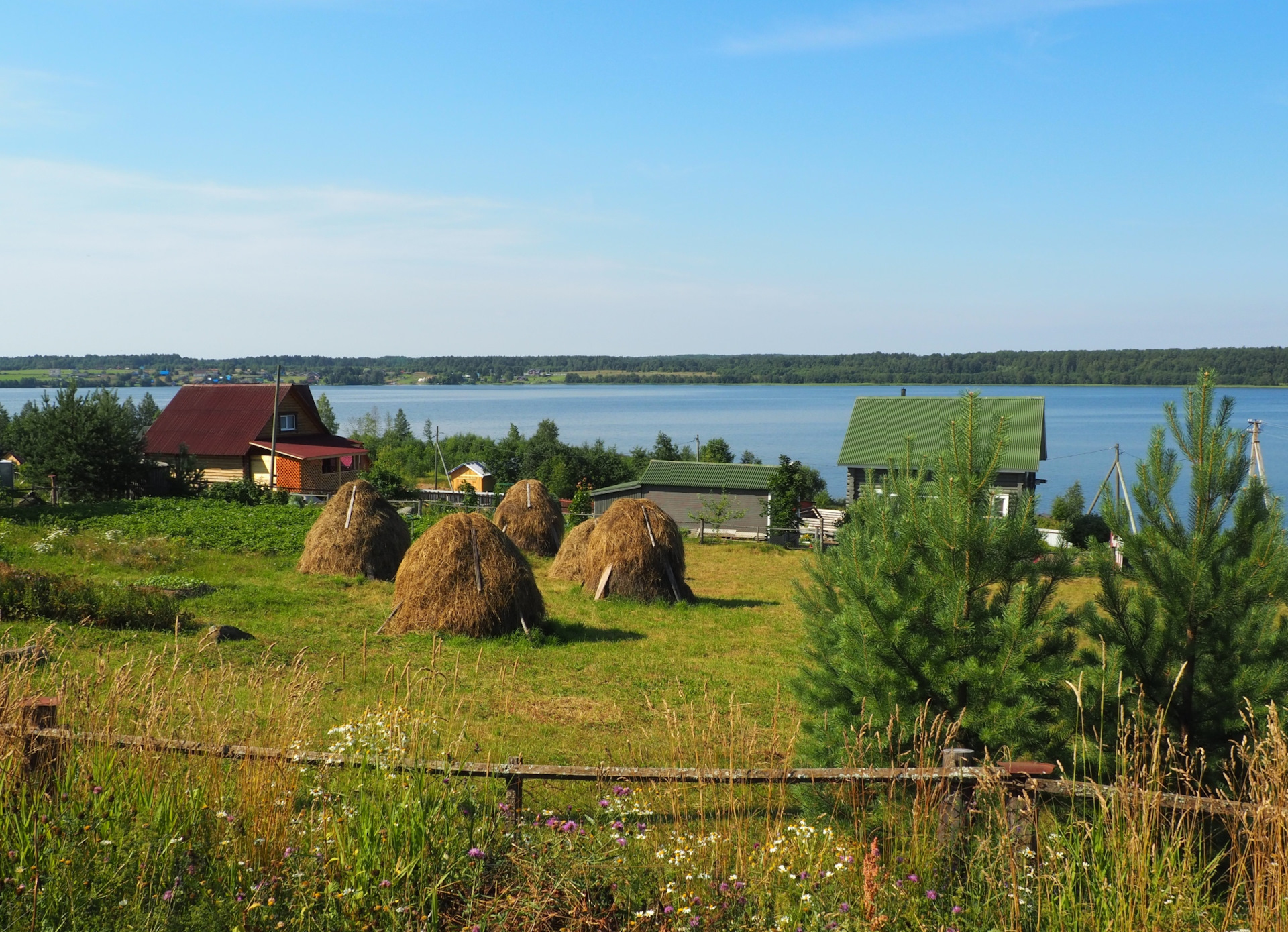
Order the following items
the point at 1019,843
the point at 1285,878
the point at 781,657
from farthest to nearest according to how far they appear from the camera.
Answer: the point at 781,657
the point at 1019,843
the point at 1285,878

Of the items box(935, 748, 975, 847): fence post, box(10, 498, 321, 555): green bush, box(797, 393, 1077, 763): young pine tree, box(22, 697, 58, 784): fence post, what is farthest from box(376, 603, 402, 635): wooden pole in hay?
box(935, 748, 975, 847): fence post

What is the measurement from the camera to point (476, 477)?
1986 inches

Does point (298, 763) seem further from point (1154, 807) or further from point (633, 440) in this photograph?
point (633, 440)

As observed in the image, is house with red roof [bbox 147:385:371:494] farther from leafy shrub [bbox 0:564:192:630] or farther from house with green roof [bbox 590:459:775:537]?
leafy shrub [bbox 0:564:192:630]

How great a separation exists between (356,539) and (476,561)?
17.5ft

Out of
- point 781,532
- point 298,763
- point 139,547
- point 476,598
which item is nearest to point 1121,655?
point 298,763

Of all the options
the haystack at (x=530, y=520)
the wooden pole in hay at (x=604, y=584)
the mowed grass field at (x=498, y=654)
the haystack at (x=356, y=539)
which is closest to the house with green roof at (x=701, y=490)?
the haystack at (x=530, y=520)

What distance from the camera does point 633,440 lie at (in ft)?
377

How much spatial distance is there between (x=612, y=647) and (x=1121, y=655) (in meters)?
9.55

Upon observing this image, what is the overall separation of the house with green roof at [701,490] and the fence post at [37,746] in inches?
1143

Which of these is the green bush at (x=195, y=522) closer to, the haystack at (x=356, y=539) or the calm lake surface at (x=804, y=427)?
the haystack at (x=356, y=539)

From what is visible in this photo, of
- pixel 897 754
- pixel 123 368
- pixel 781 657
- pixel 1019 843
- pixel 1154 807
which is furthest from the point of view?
pixel 123 368

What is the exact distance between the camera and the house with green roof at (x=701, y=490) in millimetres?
34906

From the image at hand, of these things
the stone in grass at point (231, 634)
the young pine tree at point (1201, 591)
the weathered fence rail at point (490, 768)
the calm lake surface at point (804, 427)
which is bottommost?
the calm lake surface at point (804, 427)
